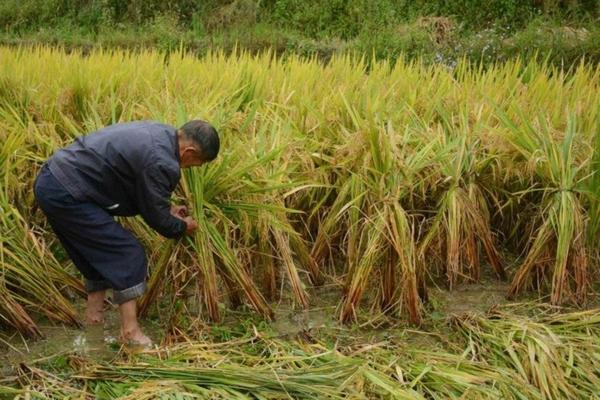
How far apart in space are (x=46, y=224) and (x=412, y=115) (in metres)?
1.99

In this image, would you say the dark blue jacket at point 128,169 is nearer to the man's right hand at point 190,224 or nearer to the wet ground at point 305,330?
the man's right hand at point 190,224

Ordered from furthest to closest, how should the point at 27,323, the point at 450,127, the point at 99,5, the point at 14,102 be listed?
the point at 99,5, the point at 14,102, the point at 450,127, the point at 27,323

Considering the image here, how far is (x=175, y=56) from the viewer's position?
5.90m

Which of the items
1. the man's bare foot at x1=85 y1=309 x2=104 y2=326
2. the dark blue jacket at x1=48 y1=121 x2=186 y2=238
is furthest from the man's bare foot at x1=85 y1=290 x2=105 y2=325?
the dark blue jacket at x1=48 y1=121 x2=186 y2=238

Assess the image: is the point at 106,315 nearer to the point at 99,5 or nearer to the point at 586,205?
the point at 586,205

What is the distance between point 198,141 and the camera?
314 centimetres

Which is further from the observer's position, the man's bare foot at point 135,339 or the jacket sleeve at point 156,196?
the man's bare foot at point 135,339

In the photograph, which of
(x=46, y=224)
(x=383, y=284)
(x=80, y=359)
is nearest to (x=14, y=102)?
(x=46, y=224)

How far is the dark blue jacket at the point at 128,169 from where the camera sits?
3100 millimetres

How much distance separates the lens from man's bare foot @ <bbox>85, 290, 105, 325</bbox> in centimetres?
345

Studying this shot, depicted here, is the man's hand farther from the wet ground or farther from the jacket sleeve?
the wet ground

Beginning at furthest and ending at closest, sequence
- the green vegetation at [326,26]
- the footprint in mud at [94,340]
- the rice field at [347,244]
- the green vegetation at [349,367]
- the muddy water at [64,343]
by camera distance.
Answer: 1. the green vegetation at [326,26]
2. the footprint in mud at [94,340]
3. the muddy water at [64,343]
4. the rice field at [347,244]
5. the green vegetation at [349,367]

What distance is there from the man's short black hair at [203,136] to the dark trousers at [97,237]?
480 millimetres

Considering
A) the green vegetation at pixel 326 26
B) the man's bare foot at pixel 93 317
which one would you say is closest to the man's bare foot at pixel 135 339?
the man's bare foot at pixel 93 317
